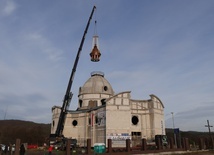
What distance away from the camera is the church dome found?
51456 millimetres

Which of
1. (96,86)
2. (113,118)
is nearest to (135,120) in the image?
(113,118)

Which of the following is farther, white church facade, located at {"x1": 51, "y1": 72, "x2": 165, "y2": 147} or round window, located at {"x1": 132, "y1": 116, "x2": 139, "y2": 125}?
round window, located at {"x1": 132, "y1": 116, "x2": 139, "y2": 125}

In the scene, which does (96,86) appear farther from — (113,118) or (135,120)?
(113,118)

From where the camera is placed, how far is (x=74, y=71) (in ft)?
126

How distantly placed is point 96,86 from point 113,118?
44.1 ft

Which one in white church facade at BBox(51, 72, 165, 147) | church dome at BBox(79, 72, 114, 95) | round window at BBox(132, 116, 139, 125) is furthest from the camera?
church dome at BBox(79, 72, 114, 95)

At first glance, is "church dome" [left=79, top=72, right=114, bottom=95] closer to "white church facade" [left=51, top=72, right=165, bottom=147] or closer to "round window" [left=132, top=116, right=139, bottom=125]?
"white church facade" [left=51, top=72, right=165, bottom=147]

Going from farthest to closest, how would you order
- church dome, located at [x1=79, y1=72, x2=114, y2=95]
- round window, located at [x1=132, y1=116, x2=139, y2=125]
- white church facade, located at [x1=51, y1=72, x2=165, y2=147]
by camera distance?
church dome, located at [x1=79, y1=72, x2=114, y2=95] → round window, located at [x1=132, y1=116, x2=139, y2=125] → white church facade, located at [x1=51, y1=72, x2=165, y2=147]

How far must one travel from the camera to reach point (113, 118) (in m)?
40.0

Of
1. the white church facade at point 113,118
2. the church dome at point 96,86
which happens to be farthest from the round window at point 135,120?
the church dome at point 96,86

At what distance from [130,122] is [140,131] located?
4.02m

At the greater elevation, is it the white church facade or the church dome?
the church dome

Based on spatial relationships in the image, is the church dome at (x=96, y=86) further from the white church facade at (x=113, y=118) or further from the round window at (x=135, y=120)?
the round window at (x=135, y=120)

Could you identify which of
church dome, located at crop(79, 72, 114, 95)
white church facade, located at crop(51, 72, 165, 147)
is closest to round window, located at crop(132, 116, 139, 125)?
white church facade, located at crop(51, 72, 165, 147)
